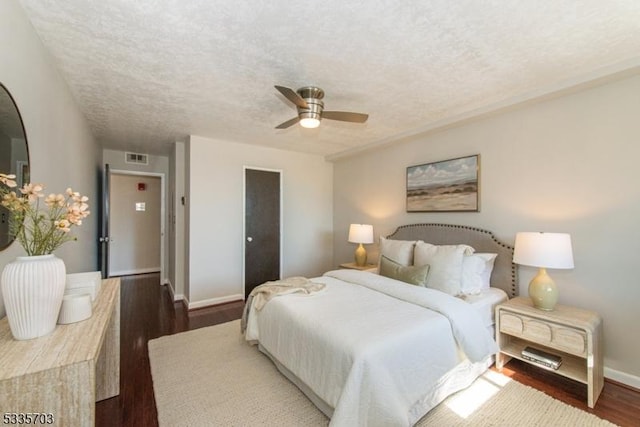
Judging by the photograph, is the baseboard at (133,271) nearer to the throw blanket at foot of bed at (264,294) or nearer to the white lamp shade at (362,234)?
the throw blanket at foot of bed at (264,294)

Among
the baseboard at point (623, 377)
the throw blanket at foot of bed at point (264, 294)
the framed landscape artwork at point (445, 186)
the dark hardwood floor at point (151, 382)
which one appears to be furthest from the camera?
the framed landscape artwork at point (445, 186)

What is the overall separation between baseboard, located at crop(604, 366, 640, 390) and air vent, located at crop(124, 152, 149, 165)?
6.67 m

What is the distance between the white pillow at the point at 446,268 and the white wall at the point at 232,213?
8.40 ft

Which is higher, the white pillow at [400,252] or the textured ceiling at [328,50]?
the textured ceiling at [328,50]

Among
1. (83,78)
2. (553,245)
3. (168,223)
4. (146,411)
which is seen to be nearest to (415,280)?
(553,245)

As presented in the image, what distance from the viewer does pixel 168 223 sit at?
5105 mm

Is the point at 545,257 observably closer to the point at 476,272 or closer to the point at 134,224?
the point at 476,272

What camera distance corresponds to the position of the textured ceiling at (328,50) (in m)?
1.57

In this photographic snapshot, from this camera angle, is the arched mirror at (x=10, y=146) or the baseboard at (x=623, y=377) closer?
the arched mirror at (x=10, y=146)

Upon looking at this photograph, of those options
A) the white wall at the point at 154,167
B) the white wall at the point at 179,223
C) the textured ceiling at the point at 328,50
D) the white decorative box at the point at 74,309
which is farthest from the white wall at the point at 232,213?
the white decorative box at the point at 74,309

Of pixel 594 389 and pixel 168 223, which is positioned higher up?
pixel 168 223

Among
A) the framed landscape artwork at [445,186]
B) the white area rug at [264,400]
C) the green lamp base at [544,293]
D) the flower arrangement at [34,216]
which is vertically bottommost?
the white area rug at [264,400]

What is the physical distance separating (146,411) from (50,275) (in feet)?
4.15

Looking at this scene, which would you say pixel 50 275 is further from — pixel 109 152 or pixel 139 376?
pixel 109 152
